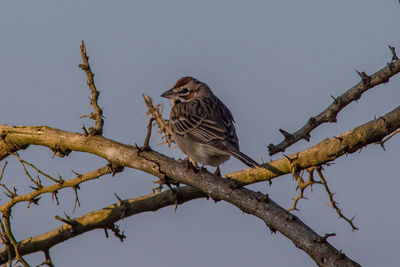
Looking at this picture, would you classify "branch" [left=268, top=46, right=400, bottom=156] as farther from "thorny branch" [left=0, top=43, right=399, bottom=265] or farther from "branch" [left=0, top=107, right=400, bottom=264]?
"branch" [left=0, top=107, right=400, bottom=264]

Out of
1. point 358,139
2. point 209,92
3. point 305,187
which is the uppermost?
point 209,92

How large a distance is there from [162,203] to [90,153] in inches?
40.2

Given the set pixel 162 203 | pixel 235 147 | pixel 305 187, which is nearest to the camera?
pixel 305 187

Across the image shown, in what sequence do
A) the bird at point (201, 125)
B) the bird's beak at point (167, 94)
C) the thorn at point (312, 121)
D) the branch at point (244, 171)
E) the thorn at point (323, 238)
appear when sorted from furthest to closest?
the bird's beak at point (167, 94)
the bird at point (201, 125)
the thorn at point (312, 121)
the branch at point (244, 171)
the thorn at point (323, 238)

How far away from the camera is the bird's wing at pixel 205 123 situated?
824cm

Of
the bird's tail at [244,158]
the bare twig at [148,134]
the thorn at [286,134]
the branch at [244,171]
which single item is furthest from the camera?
the bird's tail at [244,158]

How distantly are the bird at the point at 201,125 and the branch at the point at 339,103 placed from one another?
0.84 meters

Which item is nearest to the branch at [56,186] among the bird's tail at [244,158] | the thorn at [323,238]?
the bird's tail at [244,158]

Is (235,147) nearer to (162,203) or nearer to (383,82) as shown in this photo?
(162,203)

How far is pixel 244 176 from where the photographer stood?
21.6 feet

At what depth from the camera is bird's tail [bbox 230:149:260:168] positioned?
21.9 feet

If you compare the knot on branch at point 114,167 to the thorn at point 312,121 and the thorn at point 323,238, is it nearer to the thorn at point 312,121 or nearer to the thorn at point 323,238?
the thorn at point 312,121

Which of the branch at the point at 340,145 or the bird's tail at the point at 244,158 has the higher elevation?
the bird's tail at the point at 244,158

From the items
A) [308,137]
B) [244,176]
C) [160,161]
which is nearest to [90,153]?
[160,161]
